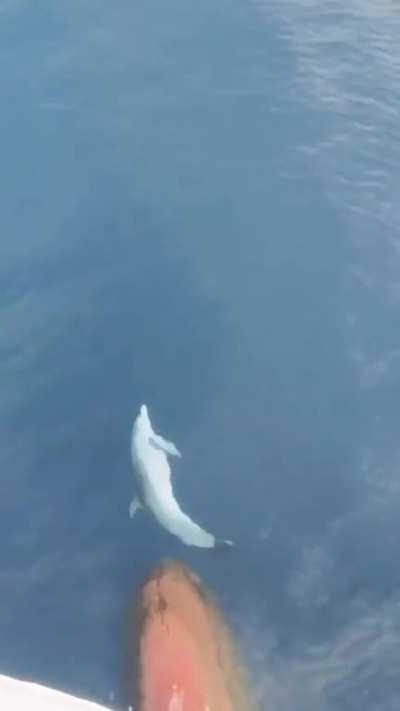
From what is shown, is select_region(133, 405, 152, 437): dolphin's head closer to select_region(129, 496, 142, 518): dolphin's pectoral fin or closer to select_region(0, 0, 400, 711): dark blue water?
select_region(0, 0, 400, 711): dark blue water

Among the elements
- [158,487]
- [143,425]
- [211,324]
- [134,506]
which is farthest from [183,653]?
[211,324]

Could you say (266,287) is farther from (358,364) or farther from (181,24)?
(181,24)

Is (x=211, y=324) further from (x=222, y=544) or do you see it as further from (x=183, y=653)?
(x=183, y=653)

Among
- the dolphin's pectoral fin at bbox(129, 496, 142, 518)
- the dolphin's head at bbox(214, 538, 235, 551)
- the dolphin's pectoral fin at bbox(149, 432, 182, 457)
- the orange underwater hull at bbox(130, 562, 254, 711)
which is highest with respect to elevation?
the dolphin's pectoral fin at bbox(149, 432, 182, 457)

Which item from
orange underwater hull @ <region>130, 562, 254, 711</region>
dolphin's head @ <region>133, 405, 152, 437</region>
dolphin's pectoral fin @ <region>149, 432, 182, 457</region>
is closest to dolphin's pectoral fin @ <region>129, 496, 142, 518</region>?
dolphin's pectoral fin @ <region>149, 432, 182, 457</region>

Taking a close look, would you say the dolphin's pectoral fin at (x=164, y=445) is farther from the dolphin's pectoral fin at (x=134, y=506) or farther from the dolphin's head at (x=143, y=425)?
the dolphin's pectoral fin at (x=134, y=506)

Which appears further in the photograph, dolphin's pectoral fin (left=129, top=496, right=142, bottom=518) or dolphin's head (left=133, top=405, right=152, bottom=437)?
dolphin's head (left=133, top=405, right=152, bottom=437)

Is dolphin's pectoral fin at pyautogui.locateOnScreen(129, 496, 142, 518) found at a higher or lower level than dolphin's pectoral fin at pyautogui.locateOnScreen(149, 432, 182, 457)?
lower
